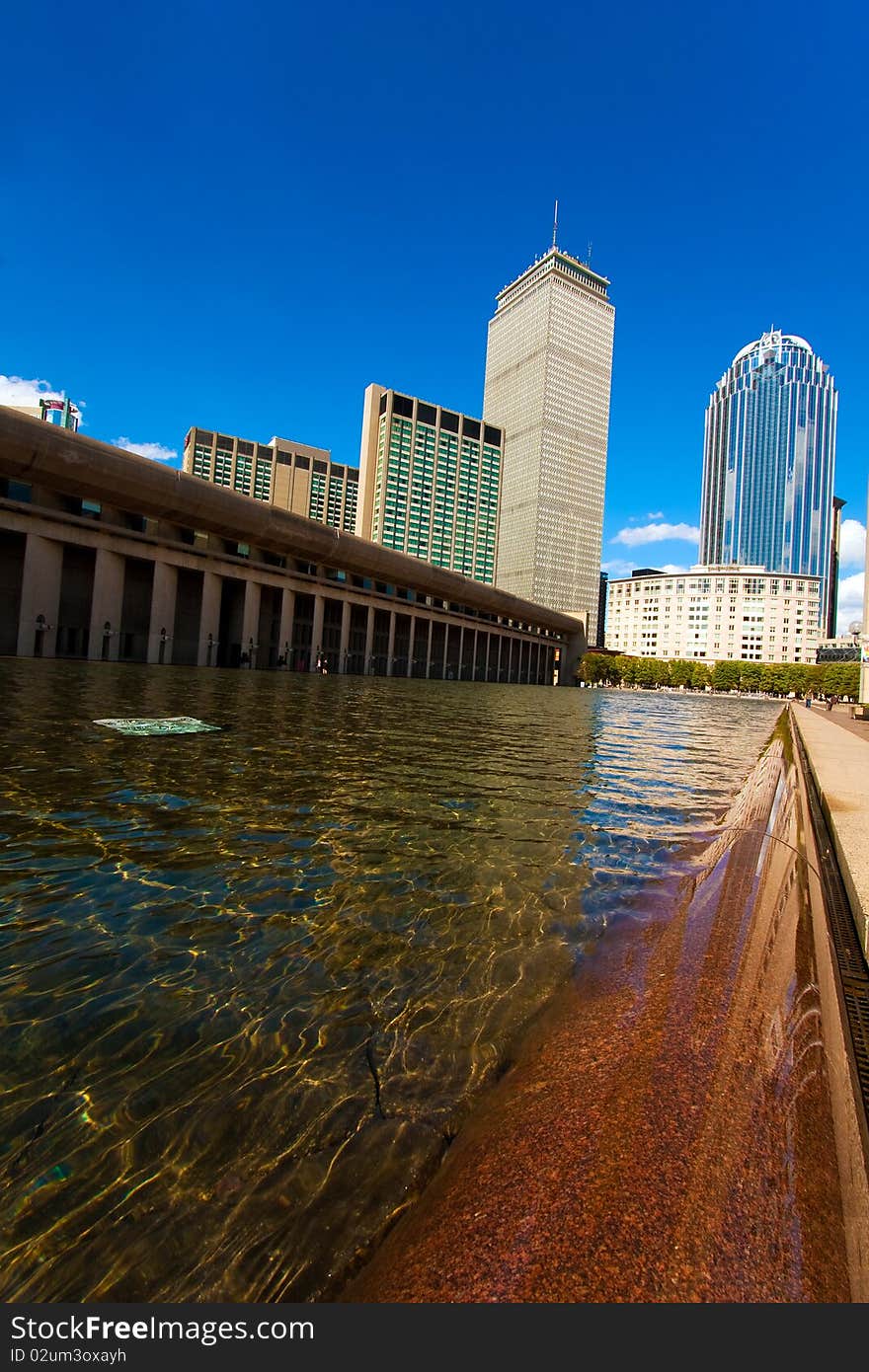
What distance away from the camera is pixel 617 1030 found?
252cm

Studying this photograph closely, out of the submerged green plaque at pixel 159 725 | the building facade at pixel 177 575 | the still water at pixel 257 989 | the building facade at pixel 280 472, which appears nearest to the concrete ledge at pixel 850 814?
the still water at pixel 257 989

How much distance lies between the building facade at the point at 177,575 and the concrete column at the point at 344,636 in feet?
0.48

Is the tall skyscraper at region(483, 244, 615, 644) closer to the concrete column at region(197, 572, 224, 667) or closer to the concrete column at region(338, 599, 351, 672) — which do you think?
the concrete column at region(338, 599, 351, 672)

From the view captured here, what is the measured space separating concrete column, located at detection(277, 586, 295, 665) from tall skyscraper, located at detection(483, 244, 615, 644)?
372 feet

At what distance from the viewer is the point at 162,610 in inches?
1462

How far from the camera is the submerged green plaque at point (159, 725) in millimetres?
9703

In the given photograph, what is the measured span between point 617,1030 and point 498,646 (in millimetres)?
75942

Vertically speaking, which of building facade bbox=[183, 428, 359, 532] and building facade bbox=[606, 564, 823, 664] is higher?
building facade bbox=[183, 428, 359, 532]

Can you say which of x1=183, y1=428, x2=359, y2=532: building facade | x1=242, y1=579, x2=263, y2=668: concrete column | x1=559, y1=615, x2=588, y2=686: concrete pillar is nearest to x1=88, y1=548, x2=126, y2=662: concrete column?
x1=242, y1=579, x2=263, y2=668: concrete column

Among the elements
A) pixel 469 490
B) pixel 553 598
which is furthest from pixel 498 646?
pixel 553 598

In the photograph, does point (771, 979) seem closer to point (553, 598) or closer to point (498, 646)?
point (498, 646)

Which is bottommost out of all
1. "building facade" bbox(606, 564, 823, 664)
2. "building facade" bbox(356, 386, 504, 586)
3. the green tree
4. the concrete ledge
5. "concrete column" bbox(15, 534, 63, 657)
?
the concrete ledge

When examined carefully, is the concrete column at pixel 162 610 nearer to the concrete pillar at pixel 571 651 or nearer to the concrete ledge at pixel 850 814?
the concrete ledge at pixel 850 814

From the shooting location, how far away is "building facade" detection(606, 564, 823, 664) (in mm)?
148750
